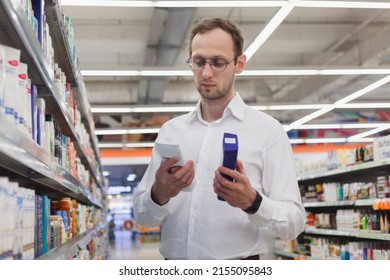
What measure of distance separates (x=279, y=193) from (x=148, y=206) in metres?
0.55

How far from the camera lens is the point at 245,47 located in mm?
6781

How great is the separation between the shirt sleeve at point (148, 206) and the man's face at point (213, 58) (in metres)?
0.42

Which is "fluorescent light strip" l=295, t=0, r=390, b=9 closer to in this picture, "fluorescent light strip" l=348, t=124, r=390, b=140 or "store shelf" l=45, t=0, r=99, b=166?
"store shelf" l=45, t=0, r=99, b=166

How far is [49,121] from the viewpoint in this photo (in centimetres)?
270

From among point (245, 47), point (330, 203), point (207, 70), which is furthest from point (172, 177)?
point (245, 47)

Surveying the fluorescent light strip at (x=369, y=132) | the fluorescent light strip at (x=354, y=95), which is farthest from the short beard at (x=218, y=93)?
the fluorescent light strip at (x=369, y=132)

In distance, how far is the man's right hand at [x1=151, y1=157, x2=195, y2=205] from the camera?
176 cm

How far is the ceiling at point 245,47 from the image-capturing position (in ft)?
29.8

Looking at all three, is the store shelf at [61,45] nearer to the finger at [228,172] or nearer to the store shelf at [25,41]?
the store shelf at [25,41]

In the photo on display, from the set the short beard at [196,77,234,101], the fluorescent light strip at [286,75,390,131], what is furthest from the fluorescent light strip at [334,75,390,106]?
the short beard at [196,77,234,101]

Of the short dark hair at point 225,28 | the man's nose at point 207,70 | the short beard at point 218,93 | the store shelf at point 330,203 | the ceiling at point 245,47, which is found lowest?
the store shelf at point 330,203

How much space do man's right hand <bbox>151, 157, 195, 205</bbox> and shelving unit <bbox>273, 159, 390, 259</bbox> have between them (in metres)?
3.52
